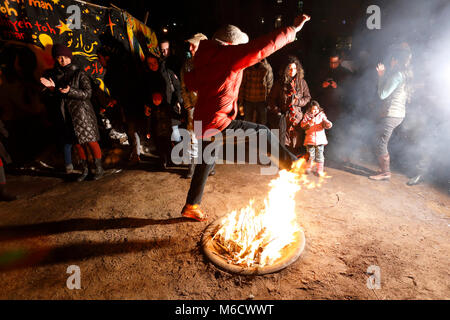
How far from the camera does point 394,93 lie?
15.6 feet

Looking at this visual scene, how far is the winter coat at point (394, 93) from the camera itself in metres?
4.66

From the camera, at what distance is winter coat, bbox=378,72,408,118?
15.3 ft

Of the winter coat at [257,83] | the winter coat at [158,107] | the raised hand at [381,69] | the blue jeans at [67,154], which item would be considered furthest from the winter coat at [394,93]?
the blue jeans at [67,154]

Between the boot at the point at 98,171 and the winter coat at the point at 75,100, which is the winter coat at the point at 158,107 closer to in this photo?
the winter coat at the point at 75,100

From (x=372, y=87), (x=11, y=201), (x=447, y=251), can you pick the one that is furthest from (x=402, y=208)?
(x=11, y=201)

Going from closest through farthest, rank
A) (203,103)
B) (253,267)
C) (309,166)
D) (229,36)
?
(253,267) < (229,36) < (203,103) < (309,166)

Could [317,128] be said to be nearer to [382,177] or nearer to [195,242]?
[382,177]

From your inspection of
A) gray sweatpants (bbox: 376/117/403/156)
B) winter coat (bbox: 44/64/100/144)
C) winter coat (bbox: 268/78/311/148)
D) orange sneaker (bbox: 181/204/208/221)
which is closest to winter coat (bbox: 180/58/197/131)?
winter coat (bbox: 44/64/100/144)

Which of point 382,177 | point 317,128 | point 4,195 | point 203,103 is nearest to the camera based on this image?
point 203,103

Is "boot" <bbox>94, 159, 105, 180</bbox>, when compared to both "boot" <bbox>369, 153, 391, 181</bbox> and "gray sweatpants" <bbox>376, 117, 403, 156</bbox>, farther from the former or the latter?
"gray sweatpants" <bbox>376, 117, 403, 156</bbox>

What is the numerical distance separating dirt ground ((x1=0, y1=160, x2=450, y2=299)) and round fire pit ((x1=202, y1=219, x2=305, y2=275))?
7 cm

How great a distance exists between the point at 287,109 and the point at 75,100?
15.4 ft

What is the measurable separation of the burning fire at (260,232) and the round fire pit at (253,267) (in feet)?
0.16

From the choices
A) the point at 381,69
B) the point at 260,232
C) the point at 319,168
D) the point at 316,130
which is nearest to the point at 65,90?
the point at 260,232
